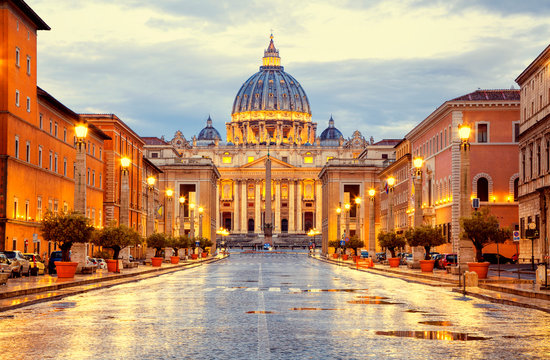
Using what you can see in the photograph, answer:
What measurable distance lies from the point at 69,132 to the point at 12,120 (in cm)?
1977

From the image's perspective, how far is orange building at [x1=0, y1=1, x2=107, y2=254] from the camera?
58.6 metres

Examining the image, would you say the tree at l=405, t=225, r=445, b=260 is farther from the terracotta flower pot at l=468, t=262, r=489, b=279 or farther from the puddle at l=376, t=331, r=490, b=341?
the puddle at l=376, t=331, r=490, b=341

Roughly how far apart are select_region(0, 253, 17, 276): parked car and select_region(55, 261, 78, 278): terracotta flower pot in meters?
2.96

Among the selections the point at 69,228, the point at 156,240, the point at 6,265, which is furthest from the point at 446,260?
the point at 6,265

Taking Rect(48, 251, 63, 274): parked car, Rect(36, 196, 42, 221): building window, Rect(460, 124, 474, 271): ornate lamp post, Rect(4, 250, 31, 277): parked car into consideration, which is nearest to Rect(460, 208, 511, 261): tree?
Rect(460, 124, 474, 271): ornate lamp post

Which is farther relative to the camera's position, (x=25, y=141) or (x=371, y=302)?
(x=25, y=141)

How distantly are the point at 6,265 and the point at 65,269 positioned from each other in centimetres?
403

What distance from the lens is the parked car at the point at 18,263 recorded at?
145ft

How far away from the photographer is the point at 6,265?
42.0 meters

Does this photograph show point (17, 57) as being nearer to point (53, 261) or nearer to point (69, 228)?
point (53, 261)

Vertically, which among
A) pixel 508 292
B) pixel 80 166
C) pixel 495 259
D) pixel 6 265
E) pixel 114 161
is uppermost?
pixel 114 161

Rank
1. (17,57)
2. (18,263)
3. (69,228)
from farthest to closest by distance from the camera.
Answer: (17,57) → (18,263) → (69,228)

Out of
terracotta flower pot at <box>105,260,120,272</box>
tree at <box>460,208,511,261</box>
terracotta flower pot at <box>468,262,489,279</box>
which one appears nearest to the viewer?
terracotta flower pot at <box>468,262,489,279</box>

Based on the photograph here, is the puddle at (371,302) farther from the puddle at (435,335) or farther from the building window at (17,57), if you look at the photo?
the building window at (17,57)
